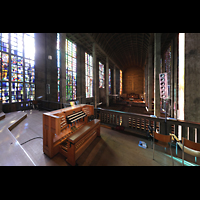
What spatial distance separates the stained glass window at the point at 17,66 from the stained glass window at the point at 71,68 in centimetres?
419

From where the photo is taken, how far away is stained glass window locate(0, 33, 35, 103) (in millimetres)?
7285

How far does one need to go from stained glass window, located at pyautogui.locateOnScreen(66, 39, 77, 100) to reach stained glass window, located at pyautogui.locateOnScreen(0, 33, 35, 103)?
419 centimetres

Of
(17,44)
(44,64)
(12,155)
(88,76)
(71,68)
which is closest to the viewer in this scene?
(12,155)

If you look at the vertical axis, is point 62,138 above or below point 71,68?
below

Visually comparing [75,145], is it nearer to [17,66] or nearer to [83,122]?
[83,122]

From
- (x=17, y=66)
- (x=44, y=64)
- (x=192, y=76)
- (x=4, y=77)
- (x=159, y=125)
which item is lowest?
(x=159, y=125)

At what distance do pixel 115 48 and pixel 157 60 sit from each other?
37.2 feet

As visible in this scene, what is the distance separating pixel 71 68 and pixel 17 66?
6.45 meters

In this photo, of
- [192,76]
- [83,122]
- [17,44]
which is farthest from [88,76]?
[192,76]

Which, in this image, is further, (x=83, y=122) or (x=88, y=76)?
(x=88, y=76)

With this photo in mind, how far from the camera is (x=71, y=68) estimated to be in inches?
523

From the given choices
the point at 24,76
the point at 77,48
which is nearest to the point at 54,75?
the point at 24,76

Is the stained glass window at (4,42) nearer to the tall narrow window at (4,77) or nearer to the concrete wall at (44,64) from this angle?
the tall narrow window at (4,77)

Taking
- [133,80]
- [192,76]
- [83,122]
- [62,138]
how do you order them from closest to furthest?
1. [62,138]
2. [83,122]
3. [192,76]
4. [133,80]
